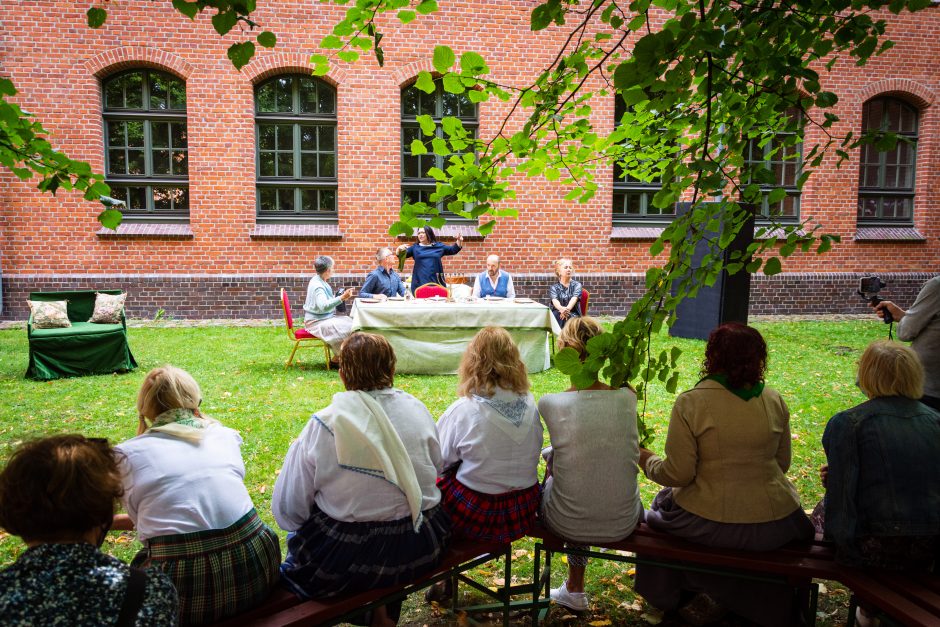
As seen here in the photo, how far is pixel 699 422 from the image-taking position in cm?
258

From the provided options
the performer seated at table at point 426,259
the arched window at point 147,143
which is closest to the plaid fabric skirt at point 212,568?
the performer seated at table at point 426,259

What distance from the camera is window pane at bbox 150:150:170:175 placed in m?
11.4

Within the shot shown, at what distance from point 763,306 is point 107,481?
1309 cm

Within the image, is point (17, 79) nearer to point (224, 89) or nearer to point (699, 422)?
point (224, 89)

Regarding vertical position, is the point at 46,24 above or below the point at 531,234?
above

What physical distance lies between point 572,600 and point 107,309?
267 inches

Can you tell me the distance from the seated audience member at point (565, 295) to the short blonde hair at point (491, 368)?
5993 millimetres

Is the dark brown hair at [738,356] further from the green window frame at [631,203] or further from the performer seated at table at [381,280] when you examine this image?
the green window frame at [631,203]

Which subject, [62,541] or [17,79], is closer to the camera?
[62,541]

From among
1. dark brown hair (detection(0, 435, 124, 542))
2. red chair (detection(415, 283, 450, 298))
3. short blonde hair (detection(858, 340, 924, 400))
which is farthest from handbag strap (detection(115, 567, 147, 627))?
red chair (detection(415, 283, 450, 298))

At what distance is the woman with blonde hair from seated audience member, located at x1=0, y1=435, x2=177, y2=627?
1.33 metres

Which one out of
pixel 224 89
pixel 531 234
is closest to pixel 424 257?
pixel 531 234

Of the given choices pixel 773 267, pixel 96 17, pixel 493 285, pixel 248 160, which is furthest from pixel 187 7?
pixel 248 160

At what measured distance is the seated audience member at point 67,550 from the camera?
56.0 inches
